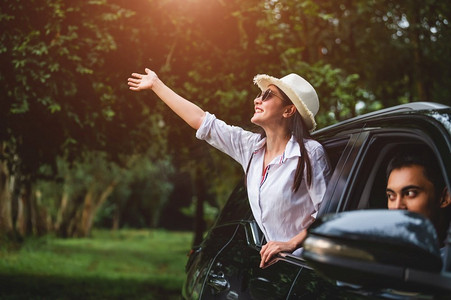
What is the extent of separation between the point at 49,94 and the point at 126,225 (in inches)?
2336

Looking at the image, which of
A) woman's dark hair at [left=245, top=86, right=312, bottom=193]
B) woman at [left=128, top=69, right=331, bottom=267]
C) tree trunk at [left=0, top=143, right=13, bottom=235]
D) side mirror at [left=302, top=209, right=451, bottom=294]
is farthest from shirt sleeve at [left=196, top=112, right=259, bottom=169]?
tree trunk at [left=0, top=143, right=13, bottom=235]

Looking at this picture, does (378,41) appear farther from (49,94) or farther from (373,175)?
(373,175)

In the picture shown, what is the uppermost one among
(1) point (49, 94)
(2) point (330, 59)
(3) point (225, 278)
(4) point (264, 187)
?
(2) point (330, 59)

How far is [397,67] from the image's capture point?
16.5 meters

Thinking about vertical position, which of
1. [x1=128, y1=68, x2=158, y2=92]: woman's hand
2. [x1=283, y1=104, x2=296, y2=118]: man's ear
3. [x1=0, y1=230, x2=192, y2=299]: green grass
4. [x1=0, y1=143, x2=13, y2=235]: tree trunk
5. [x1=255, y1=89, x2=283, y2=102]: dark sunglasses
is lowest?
[x1=0, y1=230, x2=192, y2=299]: green grass

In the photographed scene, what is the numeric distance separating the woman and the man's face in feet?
1.88

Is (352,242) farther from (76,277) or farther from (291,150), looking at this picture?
(76,277)

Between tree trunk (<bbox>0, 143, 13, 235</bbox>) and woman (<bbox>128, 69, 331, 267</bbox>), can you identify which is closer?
woman (<bbox>128, 69, 331, 267</bbox>)

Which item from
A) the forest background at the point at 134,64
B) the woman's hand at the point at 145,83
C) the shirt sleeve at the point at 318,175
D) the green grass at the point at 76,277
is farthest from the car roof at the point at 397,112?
the green grass at the point at 76,277

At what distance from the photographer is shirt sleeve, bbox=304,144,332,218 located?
3137 mm

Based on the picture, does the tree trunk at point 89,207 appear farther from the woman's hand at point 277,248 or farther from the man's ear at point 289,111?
the woman's hand at point 277,248

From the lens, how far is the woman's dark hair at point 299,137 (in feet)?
10.5

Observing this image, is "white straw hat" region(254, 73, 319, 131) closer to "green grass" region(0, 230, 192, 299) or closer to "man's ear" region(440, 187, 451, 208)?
"man's ear" region(440, 187, 451, 208)

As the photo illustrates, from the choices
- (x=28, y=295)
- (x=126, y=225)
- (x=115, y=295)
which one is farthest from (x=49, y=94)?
(x=126, y=225)
